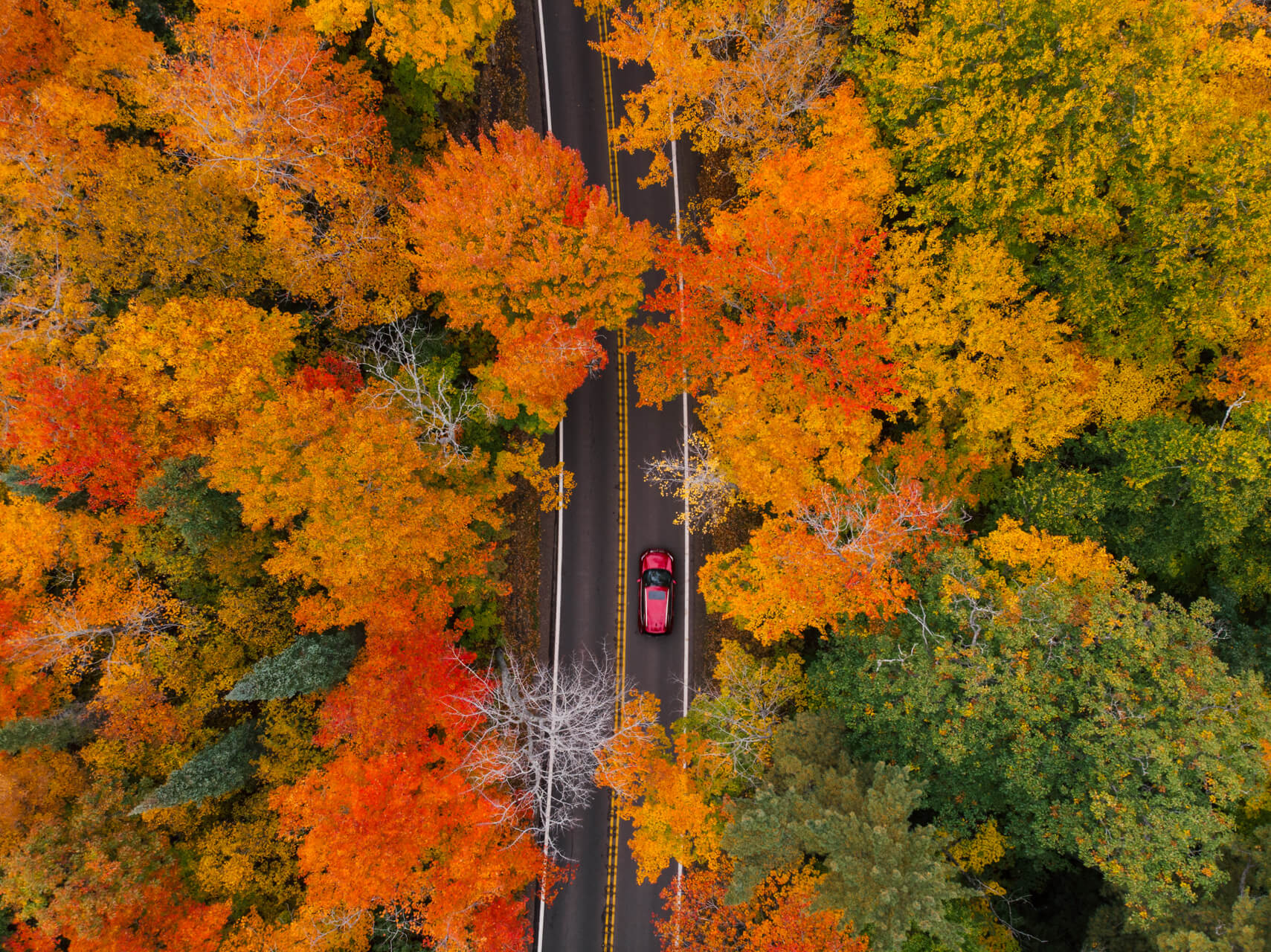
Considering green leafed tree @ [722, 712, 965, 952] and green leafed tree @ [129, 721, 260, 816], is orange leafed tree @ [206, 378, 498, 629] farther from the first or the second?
green leafed tree @ [722, 712, 965, 952]

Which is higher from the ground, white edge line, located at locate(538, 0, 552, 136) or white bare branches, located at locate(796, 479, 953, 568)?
white edge line, located at locate(538, 0, 552, 136)

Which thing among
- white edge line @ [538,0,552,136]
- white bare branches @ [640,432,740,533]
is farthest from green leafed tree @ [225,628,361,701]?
white edge line @ [538,0,552,136]

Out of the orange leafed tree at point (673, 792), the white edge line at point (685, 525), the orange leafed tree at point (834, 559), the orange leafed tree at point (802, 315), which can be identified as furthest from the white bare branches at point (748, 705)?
the orange leafed tree at point (802, 315)

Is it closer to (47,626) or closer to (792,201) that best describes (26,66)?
(47,626)

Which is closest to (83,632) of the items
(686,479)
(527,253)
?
(527,253)

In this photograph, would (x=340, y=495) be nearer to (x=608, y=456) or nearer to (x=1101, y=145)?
(x=608, y=456)

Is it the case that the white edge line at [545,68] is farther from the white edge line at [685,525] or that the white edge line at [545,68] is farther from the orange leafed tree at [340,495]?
the orange leafed tree at [340,495]
